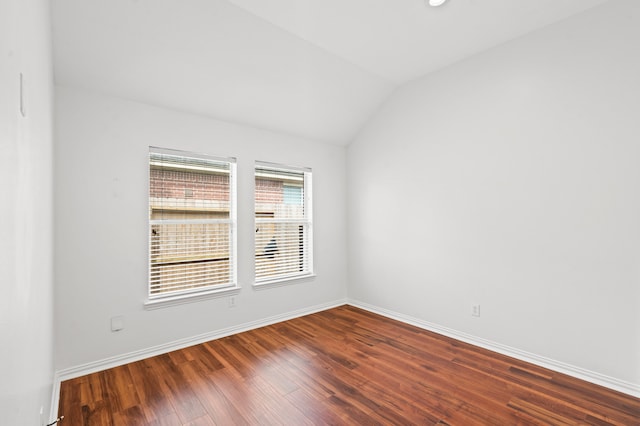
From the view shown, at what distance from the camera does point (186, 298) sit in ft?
10.3

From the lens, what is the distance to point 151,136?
2990mm

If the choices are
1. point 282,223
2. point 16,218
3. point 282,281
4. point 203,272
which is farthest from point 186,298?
point 16,218

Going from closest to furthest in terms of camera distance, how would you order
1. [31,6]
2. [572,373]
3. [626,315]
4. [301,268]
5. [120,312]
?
1. [31,6]
2. [626,315]
3. [572,373]
4. [120,312]
5. [301,268]

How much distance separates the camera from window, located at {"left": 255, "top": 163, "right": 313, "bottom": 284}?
3.86m

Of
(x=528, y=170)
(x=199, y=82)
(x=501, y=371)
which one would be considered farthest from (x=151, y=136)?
(x=501, y=371)

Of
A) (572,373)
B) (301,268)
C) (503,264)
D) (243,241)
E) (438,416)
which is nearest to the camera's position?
(438,416)

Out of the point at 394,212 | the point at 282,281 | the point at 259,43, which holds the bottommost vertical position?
the point at 282,281

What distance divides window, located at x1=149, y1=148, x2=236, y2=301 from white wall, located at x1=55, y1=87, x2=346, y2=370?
116 millimetres

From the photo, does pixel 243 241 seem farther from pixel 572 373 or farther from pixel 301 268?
pixel 572 373

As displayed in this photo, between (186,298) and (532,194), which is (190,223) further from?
(532,194)

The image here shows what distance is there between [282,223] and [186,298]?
1.50 meters

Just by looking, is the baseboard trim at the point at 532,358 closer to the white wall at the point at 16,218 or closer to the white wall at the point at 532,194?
the white wall at the point at 532,194

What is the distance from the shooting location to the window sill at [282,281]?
3.72 m

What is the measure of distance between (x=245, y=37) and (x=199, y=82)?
2.09ft
